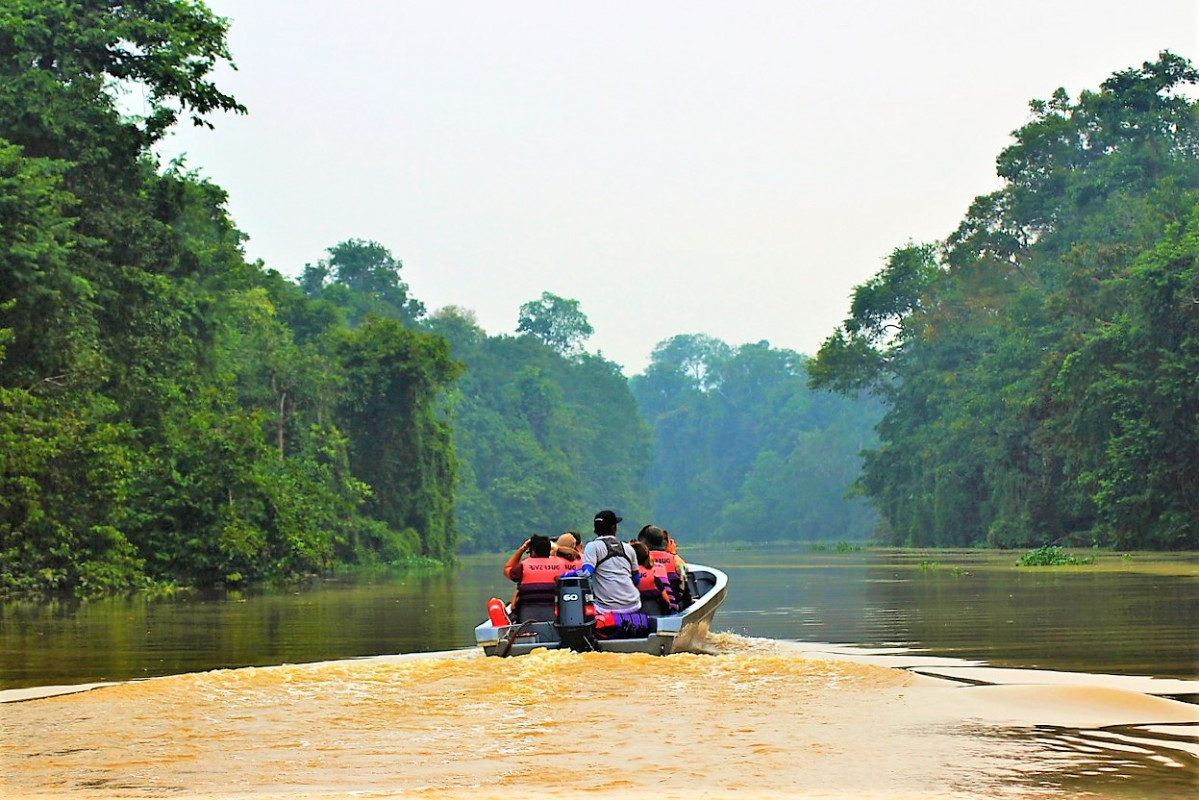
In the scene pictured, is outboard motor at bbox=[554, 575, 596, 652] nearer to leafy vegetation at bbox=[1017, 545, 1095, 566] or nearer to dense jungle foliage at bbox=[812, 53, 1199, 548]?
leafy vegetation at bbox=[1017, 545, 1095, 566]

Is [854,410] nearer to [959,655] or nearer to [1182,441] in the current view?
[1182,441]

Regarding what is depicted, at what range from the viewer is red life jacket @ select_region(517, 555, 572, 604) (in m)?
14.0

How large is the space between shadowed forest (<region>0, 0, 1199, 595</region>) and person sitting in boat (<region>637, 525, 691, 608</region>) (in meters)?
12.1

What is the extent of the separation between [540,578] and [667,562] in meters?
1.97

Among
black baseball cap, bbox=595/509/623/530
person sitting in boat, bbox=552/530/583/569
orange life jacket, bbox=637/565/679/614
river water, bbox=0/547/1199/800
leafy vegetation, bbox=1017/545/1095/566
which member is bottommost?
river water, bbox=0/547/1199/800

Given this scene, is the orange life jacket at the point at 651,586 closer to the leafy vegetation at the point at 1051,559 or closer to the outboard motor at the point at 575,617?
the outboard motor at the point at 575,617

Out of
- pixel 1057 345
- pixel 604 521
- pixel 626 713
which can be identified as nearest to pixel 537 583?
pixel 604 521

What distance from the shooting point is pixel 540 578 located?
46.1 feet

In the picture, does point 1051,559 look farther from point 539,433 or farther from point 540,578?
point 539,433

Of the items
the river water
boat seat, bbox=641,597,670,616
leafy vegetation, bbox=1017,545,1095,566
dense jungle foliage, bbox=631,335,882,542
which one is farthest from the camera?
dense jungle foliage, bbox=631,335,882,542

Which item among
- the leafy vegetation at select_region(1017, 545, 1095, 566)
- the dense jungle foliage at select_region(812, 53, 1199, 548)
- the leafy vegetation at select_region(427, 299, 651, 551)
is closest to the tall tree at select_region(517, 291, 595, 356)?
the leafy vegetation at select_region(427, 299, 651, 551)

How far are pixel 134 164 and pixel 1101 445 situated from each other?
2616 centimetres

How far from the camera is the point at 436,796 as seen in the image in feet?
23.7

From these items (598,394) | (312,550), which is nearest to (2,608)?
(312,550)
